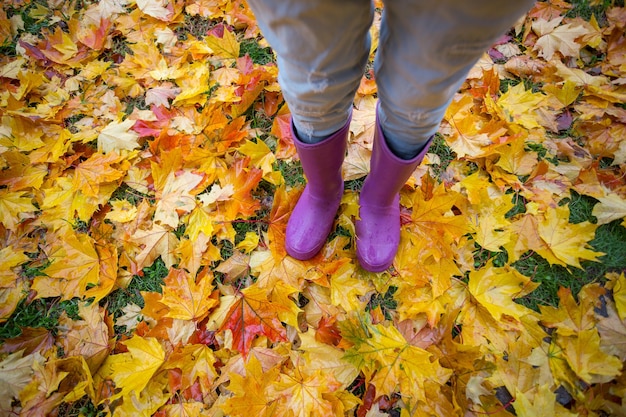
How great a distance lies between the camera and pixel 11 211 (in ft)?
4.13

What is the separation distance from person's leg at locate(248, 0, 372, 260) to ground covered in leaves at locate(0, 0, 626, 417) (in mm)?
376

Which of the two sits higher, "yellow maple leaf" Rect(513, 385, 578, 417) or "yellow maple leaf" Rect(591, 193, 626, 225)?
"yellow maple leaf" Rect(591, 193, 626, 225)

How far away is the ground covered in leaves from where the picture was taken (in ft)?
3.23

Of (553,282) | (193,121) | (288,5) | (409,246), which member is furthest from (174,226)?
(553,282)

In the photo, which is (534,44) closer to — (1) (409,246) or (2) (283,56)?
(1) (409,246)

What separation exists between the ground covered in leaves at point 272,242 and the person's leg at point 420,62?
1.26 ft

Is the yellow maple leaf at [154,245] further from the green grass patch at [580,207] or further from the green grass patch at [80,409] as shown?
the green grass patch at [580,207]

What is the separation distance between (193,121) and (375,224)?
0.84 meters

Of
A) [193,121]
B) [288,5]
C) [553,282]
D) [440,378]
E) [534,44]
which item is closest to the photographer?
[288,5]

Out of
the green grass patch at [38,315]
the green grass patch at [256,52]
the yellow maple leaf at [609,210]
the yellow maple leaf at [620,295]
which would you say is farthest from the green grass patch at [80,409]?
the yellow maple leaf at [609,210]

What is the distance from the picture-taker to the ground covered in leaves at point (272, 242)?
985mm

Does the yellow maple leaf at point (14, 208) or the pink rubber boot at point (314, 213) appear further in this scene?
the yellow maple leaf at point (14, 208)

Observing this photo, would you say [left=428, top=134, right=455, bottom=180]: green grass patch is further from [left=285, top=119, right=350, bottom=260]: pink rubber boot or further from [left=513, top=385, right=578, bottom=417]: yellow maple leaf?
[left=513, top=385, right=578, bottom=417]: yellow maple leaf

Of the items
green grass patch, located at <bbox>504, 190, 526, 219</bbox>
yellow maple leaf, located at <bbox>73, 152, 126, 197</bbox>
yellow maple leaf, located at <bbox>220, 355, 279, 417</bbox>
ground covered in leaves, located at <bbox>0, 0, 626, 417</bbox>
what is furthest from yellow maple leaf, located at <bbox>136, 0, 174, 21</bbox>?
green grass patch, located at <bbox>504, 190, 526, 219</bbox>
